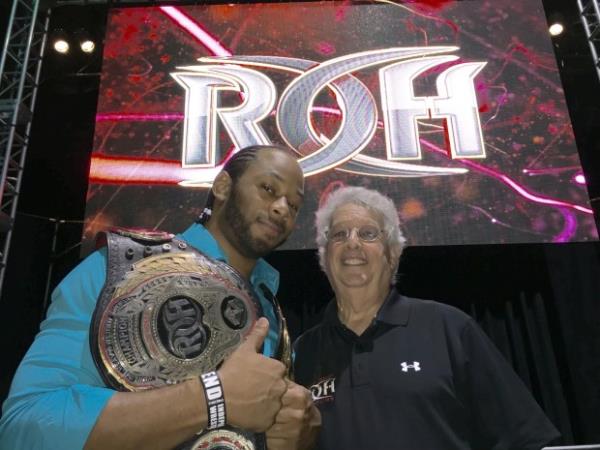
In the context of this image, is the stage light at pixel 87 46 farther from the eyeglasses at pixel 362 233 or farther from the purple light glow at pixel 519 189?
the eyeglasses at pixel 362 233

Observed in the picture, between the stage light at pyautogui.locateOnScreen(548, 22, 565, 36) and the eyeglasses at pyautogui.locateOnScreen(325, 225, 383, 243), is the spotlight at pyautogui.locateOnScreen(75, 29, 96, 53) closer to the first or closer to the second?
the eyeglasses at pyautogui.locateOnScreen(325, 225, 383, 243)

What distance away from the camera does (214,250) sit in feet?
7.16

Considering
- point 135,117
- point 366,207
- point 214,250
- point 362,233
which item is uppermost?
point 135,117

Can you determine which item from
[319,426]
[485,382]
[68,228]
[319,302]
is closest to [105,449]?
[319,426]

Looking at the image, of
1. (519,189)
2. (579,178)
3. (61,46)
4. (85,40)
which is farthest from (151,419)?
(61,46)

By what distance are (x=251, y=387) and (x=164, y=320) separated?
34cm

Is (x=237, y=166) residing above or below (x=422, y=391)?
above

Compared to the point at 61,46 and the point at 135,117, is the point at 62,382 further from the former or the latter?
the point at 61,46

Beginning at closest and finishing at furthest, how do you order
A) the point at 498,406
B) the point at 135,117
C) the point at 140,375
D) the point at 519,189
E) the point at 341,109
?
the point at 140,375, the point at 498,406, the point at 519,189, the point at 135,117, the point at 341,109

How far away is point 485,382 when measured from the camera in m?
2.13

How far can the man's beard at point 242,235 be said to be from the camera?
223cm

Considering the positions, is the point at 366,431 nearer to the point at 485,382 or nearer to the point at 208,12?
the point at 485,382

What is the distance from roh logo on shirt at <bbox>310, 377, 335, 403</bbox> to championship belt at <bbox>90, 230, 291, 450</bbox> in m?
0.52

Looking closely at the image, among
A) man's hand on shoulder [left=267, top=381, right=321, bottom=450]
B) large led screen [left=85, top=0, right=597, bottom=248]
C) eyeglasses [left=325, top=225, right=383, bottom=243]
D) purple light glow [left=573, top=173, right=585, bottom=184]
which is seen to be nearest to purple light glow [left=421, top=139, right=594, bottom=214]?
large led screen [left=85, top=0, right=597, bottom=248]
